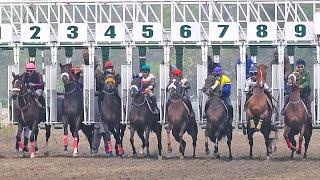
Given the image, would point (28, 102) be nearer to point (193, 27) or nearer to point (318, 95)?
point (193, 27)

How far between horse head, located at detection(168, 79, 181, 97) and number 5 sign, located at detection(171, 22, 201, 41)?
5.35 ft

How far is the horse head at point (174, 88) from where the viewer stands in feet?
83.3

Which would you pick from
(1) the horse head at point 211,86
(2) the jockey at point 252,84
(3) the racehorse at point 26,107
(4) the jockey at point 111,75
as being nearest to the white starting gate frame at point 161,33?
(4) the jockey at point 111,75

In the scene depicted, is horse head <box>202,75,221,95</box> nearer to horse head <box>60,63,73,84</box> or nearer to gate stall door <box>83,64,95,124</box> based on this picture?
gate stall door <box>83,64,95,124</box>

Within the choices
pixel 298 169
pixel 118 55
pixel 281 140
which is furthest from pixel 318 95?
pixel 118 55

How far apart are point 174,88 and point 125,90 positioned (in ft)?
4.79

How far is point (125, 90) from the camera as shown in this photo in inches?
1042

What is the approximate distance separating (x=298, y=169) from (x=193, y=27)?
205 inches

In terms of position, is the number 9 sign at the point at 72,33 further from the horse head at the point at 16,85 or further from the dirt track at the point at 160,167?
the dirt track at the point at 160,167

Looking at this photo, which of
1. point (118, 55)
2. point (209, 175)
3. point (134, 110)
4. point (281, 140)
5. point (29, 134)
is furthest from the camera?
point (118, 55)

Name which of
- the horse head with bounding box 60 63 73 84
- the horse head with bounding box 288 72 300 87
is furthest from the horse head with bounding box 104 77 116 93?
the horse head with bounding box 288 72 300 87

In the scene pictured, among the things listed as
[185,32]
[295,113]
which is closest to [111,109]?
[185,32]

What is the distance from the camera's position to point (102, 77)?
27.0m

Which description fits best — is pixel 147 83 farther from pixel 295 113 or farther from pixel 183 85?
pixel 295 113
